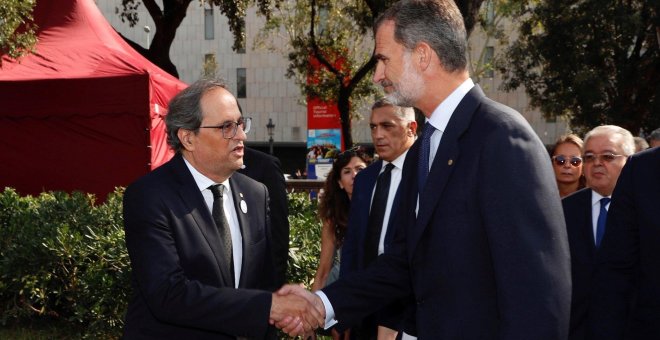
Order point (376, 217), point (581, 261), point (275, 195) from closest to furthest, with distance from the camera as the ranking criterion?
point (581, 261), point (376, 217), point (275, 195)

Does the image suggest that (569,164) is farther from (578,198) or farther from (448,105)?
(448,105)

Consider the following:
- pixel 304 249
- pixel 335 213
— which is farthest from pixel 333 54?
pixel 335 213

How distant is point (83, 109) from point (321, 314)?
11.1 m

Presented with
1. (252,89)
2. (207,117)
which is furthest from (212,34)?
(207,117)

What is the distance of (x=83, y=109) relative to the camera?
13.8m

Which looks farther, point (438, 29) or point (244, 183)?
point (244, 183)

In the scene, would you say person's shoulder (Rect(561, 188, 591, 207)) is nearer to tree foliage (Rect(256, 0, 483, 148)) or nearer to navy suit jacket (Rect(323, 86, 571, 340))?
navy suit jacket (Rect(323, 86, 571, 340))

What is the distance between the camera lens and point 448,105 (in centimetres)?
281

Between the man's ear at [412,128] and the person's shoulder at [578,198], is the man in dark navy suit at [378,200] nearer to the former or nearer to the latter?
the man's ear at [412,128]

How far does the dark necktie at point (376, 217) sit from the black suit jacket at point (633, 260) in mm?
1728

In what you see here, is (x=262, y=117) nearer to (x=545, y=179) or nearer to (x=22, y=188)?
(x=22, y=188)

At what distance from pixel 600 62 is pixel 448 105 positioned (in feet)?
91.6

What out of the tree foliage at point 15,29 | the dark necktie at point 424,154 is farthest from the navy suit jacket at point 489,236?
the tree foliage at point 15,29

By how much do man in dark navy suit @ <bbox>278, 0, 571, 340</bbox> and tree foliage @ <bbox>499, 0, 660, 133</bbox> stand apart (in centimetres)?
2602
